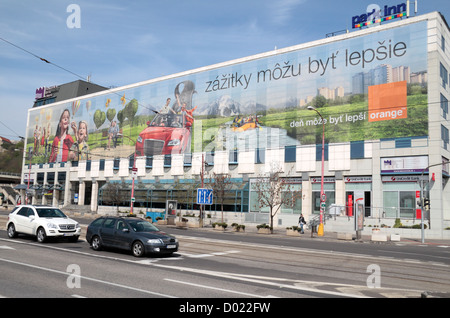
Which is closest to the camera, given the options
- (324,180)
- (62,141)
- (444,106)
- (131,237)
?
(131,237)

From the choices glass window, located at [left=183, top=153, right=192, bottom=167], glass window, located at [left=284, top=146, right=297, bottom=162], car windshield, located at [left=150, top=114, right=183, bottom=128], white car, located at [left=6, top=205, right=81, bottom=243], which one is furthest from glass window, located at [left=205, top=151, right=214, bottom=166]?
white car, located at [left=6, top=205, right=81, bottom=243]

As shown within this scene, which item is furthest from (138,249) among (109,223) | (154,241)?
(109,223)

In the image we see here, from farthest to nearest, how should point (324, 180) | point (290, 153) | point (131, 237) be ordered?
point (290, 153), point (324, 180), point (131, 237)

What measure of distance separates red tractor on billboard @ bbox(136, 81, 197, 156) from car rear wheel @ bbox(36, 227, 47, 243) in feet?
131

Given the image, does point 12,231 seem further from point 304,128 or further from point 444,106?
point 444,106

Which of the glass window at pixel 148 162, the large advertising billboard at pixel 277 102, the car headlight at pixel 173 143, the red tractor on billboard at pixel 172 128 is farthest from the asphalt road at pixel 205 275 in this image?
the glass window at pixel 148 162

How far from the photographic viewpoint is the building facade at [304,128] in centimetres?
3809

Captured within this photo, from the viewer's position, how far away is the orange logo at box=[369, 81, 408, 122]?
38.9 meters

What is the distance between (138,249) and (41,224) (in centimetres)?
634

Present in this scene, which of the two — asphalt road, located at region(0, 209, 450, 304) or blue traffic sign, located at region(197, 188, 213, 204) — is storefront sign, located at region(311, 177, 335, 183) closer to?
blue traffic sign, located at region(197, 188, 213, 204)

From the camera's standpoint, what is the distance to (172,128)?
59.8 m

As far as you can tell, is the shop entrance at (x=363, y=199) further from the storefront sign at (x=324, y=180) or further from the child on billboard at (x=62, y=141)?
the child on billboard at (x=62, y=141)
